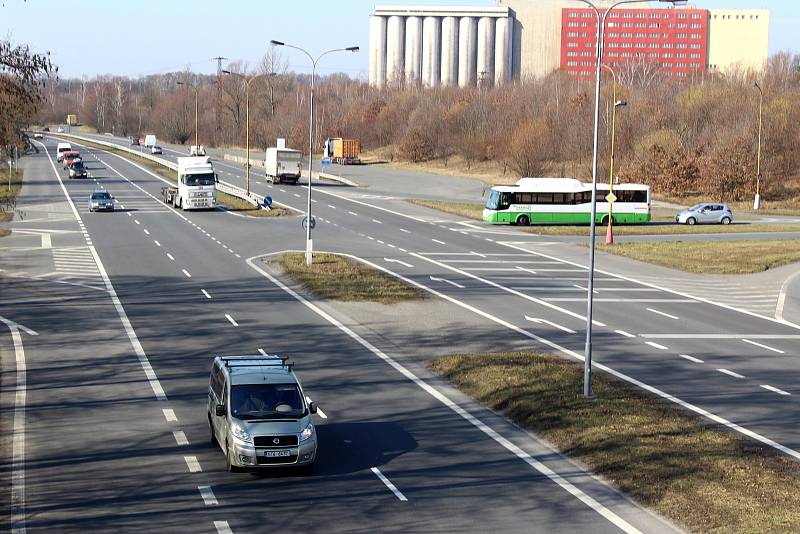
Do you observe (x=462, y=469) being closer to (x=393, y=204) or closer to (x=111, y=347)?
(x=111, y=347)

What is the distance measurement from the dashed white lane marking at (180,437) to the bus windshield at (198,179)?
52909mm

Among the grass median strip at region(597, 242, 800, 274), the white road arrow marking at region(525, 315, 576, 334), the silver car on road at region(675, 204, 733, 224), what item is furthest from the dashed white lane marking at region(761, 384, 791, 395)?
the silver car on road at region(675, 204, 733, 224)

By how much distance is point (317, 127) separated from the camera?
166m

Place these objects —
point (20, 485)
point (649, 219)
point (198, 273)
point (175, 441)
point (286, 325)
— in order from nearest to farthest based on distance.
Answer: point (20, 485)
point (175, 441)
point (286, 325)
point (198, 273)
point (649, 219)

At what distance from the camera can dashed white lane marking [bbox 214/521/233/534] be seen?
16953 mm

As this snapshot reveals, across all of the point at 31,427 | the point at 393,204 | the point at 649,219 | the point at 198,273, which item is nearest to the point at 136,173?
the point at 393,204

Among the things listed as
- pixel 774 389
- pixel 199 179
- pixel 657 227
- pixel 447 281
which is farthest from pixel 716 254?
pixel 199 179

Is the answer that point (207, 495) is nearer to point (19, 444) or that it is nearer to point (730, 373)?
point (19, 444)

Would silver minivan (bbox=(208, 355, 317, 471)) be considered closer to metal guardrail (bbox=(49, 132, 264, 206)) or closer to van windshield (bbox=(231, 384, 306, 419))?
van windshield (bbox=(231, 384, 306, 419))

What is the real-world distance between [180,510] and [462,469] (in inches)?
220

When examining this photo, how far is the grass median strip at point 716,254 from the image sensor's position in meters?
52.4

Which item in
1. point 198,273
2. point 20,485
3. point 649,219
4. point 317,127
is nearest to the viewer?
point 20,485

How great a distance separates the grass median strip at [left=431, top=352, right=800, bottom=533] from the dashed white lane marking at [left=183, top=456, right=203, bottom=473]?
741 centimetres

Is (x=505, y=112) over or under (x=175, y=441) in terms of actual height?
over
